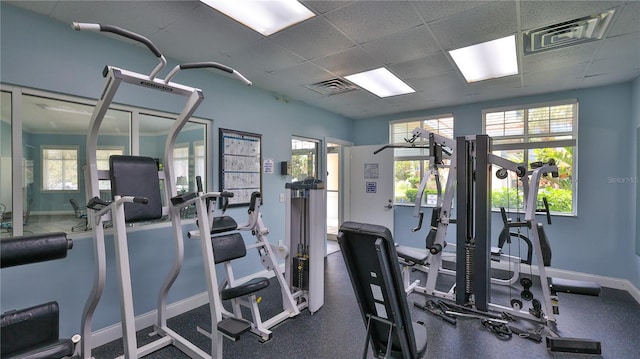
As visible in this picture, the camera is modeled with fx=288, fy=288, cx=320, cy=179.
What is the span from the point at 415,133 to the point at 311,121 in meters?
1.83

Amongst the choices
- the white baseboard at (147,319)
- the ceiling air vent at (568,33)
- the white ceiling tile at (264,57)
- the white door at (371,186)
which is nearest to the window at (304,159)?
the white door at (371,186)

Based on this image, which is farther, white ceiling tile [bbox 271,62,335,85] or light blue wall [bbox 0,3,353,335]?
white ceiling tile [bbox 271,62,335,85]

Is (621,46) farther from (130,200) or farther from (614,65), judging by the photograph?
(130,200)

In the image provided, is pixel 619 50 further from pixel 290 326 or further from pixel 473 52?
pixel 290 326

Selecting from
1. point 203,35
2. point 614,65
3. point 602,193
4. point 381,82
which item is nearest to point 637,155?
point 602,193

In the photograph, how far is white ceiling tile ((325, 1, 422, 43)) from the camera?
6.40 feet

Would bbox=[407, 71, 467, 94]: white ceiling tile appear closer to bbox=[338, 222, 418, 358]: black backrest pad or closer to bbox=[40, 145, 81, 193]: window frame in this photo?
bbox=[338, 222, 418, 358]: black backrest pad

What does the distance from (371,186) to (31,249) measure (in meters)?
4.54

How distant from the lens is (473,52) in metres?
2.71

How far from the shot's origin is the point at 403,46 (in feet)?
8.34

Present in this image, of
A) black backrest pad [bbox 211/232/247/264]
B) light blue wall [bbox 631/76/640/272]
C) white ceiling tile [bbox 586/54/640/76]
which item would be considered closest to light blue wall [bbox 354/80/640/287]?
light blue wall [bbox 631/76/640/272]

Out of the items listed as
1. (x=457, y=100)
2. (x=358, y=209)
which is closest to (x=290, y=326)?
(x=358, y=209)

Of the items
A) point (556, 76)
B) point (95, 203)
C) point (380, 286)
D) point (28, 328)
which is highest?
point (556, 76)

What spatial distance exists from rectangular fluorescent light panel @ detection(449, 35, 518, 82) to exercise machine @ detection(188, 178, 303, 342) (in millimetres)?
2376
